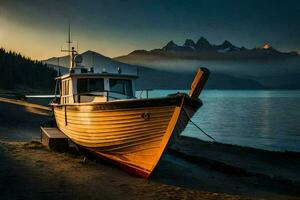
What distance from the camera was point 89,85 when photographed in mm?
16141

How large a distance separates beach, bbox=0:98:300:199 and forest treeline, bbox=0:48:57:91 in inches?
2922

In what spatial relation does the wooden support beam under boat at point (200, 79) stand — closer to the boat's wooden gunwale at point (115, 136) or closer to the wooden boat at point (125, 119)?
the wooden boat at point (125, 119)

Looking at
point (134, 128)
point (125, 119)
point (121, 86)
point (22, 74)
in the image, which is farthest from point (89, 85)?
point (22, 74)

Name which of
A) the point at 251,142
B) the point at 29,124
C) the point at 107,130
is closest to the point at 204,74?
the point at 107,130

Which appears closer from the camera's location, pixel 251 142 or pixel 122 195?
pixel 122 195

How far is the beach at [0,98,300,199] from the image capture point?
1059 centimetres

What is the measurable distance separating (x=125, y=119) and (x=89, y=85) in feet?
14.8

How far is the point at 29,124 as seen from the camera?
2975 centimetres

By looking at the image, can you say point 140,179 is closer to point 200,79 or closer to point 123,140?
point 123,140

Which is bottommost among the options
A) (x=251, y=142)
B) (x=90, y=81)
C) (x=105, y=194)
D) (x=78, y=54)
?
(x=251, y=142)

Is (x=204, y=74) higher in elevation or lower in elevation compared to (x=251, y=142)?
higher

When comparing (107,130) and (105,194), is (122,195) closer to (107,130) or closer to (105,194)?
(105,194)

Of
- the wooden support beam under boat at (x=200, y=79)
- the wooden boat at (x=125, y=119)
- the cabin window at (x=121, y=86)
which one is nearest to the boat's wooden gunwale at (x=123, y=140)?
the wooden boat at (x=125, y=119)

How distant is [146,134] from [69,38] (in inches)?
415
